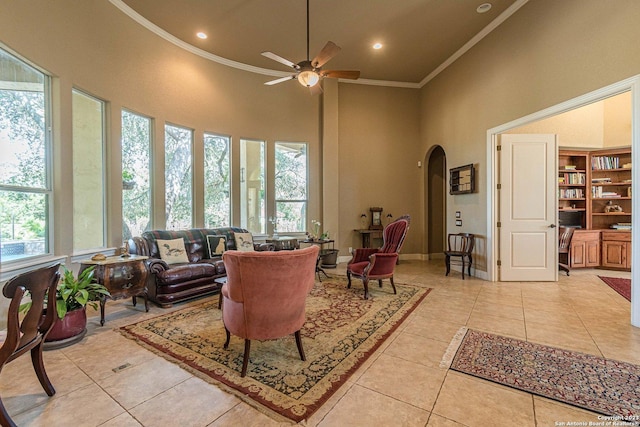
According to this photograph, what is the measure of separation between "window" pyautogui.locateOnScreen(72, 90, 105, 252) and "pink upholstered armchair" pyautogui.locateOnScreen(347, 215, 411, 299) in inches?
144

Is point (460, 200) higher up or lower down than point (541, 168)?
lower down

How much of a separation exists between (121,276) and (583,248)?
7.88m

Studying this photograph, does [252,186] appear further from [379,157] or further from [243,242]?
[379,157]

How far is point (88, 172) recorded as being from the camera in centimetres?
386

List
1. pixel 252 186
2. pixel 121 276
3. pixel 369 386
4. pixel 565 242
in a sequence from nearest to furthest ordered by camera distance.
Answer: pixel 369 386 → pixel 121 276 → pixel 565 242 → pixel 252 186

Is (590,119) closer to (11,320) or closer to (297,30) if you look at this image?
(297,30)

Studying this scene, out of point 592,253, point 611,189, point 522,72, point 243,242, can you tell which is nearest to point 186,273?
point 243,242

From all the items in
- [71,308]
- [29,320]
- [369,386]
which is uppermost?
[29,320]

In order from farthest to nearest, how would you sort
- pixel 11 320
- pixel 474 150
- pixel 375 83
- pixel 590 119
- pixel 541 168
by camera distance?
pixel 375 83, pixel 590 119, pixel 474 150, pixel 541 168, pixel 11 320

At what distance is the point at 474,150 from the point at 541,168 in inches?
41.6

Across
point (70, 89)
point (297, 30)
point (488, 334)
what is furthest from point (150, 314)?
point (297, 30)

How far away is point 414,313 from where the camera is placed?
11.1 ft

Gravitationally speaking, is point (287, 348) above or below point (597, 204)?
below

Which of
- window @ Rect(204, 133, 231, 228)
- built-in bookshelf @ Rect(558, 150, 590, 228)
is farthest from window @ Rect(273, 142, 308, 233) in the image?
built-in bookshelf @ Rect(558, 150, 590, 228)
